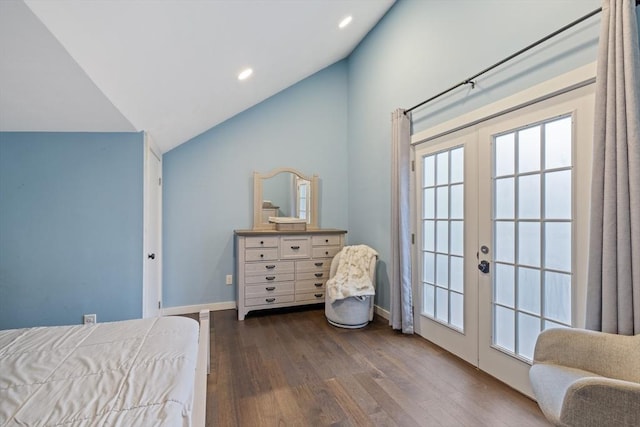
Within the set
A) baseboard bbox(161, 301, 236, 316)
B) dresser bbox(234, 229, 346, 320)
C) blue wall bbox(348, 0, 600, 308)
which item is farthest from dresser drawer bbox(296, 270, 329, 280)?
baseboard bbox(161, 301, 236, 316)

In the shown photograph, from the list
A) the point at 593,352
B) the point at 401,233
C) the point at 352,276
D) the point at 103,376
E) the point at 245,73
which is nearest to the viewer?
the point at 103,376

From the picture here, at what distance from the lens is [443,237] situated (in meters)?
2.79

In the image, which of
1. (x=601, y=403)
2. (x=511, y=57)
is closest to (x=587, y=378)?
(x=601, y=403)

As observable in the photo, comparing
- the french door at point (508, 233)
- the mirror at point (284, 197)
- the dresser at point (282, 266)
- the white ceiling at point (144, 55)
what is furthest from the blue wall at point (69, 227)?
the french door at point (508, 233)

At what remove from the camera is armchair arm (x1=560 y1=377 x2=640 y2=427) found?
0.97 m

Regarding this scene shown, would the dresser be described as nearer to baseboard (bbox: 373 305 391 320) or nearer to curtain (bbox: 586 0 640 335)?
baseboard (bbox: 373 305 391 320)

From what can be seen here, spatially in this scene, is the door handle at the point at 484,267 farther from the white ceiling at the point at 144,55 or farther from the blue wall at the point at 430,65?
the white ceiling at the point at 144,55

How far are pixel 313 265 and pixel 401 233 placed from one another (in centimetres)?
128

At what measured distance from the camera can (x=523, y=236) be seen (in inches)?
81.1

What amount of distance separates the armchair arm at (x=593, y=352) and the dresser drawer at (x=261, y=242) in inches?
108

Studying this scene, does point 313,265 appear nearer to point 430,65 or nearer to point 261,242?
point 261,242

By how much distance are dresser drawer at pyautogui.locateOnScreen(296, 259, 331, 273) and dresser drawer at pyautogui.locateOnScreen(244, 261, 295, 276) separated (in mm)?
88

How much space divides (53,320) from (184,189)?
189cm

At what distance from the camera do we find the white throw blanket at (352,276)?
3.17 meters
